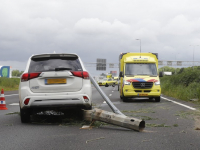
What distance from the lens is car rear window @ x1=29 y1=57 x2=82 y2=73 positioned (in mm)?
8116

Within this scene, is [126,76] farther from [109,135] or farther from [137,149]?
[137,149]

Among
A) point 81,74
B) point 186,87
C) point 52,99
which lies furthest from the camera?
point 186,87

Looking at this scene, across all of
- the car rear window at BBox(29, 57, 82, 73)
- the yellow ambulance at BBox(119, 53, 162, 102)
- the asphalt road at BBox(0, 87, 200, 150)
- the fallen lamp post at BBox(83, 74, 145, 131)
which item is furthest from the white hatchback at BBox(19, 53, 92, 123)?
the yellow ambulance at BBox(119, 53, 162, 102)

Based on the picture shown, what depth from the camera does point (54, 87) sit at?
7.92 metres

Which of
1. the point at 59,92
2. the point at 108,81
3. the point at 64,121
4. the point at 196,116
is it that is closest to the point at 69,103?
the point at 59,92

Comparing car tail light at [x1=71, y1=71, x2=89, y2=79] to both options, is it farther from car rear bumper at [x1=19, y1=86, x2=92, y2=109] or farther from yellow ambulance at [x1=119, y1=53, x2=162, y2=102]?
yellow ambulance at [x1=119, y1=53, x2=162, y2=102]

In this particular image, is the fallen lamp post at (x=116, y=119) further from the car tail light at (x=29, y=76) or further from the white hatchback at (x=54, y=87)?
the car tail light at (x=29, y=76)

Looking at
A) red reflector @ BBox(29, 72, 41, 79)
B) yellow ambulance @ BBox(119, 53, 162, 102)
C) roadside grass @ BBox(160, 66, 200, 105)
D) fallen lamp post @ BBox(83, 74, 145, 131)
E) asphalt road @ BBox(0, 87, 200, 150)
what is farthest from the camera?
roadside grass @ BBox(160, 66, 200, 105)

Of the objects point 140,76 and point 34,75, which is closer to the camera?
point 34,75

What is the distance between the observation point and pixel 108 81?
192 feet

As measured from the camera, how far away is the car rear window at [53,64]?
812cm

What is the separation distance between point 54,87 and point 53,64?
62 cm

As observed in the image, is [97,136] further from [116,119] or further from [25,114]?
[25,114]

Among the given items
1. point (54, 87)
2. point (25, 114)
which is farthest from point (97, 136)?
point (25, 114)
